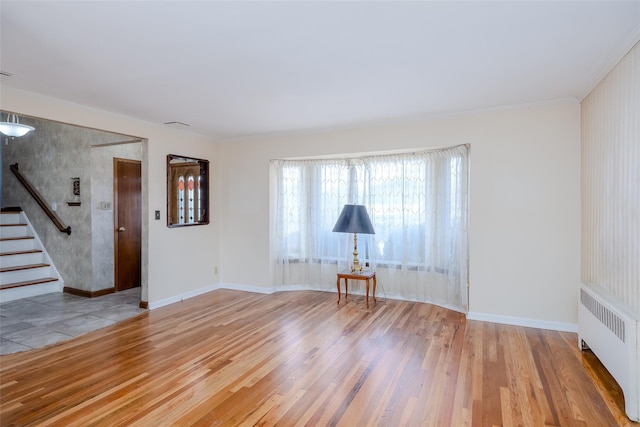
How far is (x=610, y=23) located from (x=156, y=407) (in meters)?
3.73

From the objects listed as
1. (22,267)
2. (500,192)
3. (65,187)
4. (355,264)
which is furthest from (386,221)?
(22,267)

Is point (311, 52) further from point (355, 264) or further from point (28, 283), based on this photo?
point (28, 283)

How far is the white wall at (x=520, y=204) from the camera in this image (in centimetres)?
361

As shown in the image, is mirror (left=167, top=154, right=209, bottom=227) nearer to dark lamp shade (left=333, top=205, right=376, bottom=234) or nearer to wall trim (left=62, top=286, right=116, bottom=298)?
wall trim (left=62, top=286, right=116, bottom=298)

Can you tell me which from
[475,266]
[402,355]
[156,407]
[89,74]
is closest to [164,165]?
[89,74]

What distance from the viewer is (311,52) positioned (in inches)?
97.1

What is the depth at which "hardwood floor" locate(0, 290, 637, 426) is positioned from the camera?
2.18 meters

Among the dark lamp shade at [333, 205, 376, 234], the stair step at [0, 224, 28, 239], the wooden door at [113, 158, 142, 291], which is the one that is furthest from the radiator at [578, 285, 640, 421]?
the stair step at [0, 224, 28, 239]

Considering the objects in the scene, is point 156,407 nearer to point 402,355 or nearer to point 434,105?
point 402,355

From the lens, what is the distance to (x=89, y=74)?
287 cm

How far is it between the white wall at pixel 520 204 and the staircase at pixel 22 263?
17.6 feet

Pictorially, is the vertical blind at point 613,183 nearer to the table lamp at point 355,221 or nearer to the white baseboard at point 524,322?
the white baseboard at point 524,322

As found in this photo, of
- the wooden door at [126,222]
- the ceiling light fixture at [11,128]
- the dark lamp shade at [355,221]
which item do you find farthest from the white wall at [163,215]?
the dark lamp shade at [355,221]

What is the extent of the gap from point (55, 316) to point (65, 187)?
85.7 inches
